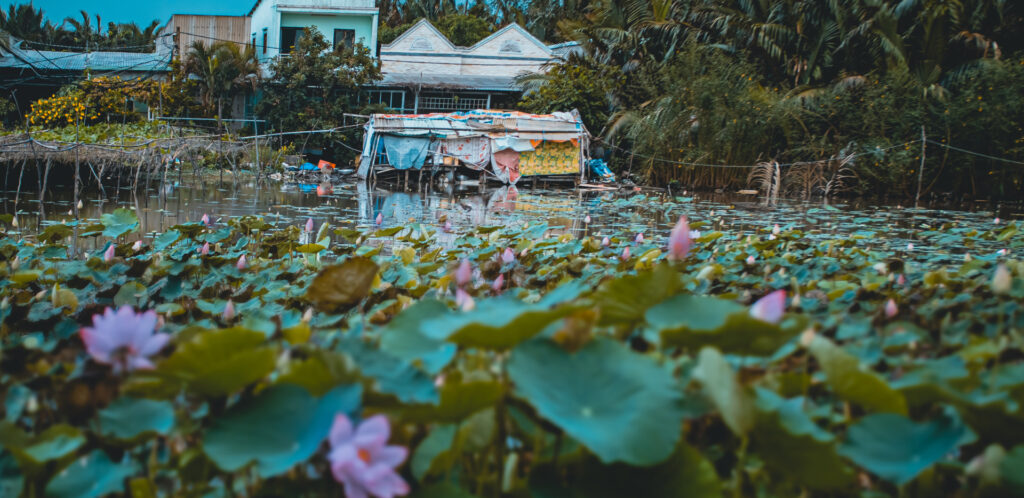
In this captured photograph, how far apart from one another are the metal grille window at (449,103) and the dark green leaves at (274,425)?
76.0 feet

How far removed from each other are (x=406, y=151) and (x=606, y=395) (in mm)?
18292

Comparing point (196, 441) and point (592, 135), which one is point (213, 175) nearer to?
point (592, 135)

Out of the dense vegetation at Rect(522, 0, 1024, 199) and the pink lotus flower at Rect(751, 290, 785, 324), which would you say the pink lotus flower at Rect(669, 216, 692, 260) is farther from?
the dense vegetation at Rect(522, 0, 1024, 199)

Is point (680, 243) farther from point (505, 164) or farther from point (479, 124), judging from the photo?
point (505, 164)

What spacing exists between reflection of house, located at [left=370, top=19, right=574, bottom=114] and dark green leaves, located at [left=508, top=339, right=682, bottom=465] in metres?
22.1

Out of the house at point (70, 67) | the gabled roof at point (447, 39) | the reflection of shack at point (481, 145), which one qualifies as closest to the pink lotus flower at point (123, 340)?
the reflection of shack at point (481, 145)

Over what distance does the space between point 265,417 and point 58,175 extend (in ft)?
50.6

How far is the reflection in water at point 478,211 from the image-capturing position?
7600 mm

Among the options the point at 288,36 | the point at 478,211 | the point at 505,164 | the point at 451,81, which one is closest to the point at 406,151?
the point at 505,164

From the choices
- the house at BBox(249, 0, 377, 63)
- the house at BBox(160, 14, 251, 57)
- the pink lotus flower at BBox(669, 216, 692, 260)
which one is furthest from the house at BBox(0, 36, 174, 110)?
the pink lotus flower at BBox(669, 216, 692, 260)

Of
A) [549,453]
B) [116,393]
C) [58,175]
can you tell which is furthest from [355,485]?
[58,175]

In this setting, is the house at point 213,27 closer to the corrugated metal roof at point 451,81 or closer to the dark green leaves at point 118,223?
the corrugated metal roof at point 451,81

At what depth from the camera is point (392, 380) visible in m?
0.77

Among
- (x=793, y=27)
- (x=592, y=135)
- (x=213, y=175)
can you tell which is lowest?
(x=213, y=175)
